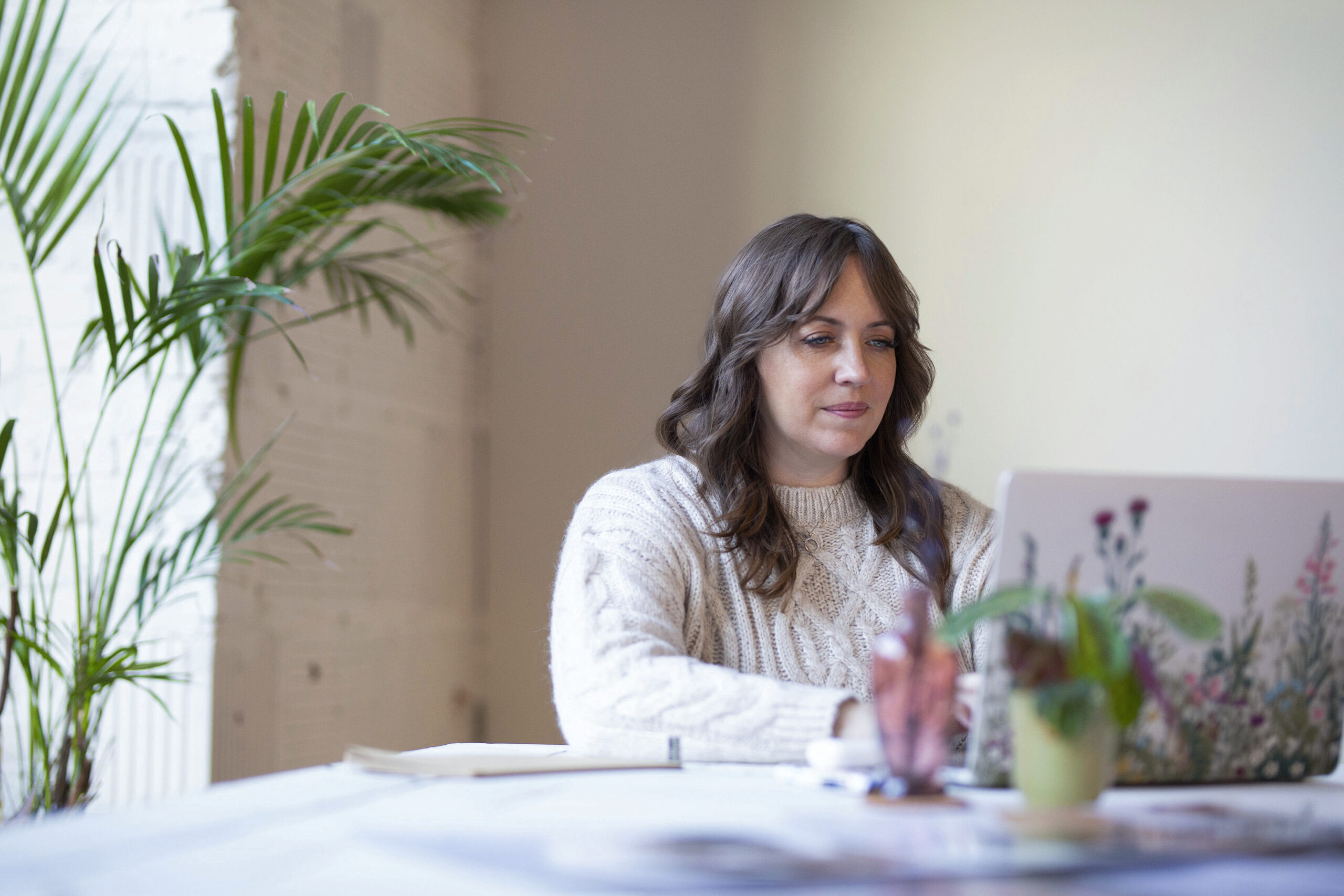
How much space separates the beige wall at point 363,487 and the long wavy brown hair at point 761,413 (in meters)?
0.77

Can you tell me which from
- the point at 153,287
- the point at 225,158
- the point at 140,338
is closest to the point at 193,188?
the point at 225,158

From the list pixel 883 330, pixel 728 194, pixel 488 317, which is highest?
pixel 728 194

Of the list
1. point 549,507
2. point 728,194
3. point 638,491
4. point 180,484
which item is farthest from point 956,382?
point 180,484

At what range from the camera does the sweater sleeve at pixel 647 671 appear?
1222mm

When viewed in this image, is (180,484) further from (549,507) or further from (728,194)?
(728,194)

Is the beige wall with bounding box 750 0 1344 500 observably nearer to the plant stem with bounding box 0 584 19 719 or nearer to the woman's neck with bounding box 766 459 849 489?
the woman's neck with bounding box 766 459 849 489

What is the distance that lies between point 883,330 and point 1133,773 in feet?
3.05

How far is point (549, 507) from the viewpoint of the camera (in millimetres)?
3256

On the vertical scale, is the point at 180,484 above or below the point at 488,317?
below

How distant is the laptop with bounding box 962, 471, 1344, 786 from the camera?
0.91 metres

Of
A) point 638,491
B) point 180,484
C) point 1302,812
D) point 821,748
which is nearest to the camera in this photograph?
point 1302,812

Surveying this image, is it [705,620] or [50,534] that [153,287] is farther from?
[705,620]

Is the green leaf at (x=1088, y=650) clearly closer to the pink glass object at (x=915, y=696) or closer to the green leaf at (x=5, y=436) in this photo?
the pink glass object at (x=915, y=696)

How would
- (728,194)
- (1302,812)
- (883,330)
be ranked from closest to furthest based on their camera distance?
(1302,812)
(883,330)
(728,194)
